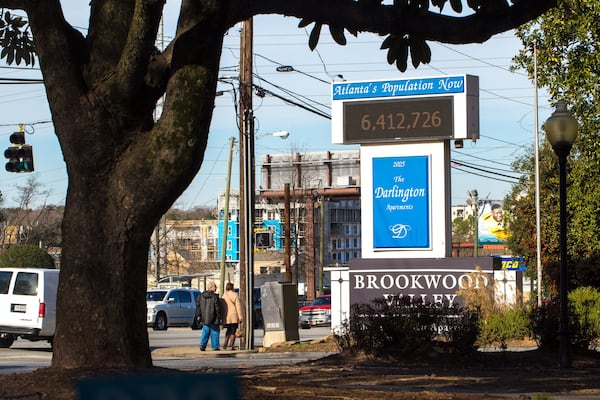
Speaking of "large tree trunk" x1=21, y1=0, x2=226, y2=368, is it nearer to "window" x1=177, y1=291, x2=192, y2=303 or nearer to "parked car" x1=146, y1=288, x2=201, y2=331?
"parked car" x1=146, y1=288, x2=201, y2=331

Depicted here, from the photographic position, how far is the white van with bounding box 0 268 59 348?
22.9 meters

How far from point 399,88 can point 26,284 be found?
10.2m

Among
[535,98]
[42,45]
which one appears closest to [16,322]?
[42,45]

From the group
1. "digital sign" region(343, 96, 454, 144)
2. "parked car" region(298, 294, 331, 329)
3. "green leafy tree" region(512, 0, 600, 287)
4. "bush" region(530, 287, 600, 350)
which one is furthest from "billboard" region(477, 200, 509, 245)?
"bush" region(530, 287, 600, 350)

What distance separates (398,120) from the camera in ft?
78.8

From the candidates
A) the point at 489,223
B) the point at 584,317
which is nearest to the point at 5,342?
the point at 584,317

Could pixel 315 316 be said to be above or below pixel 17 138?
below

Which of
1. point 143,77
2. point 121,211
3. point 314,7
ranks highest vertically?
point 314,7

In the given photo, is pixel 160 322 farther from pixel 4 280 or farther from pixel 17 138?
pixel 4 280

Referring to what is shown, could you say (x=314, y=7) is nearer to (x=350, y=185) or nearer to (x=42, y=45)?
(x=42, y=45)

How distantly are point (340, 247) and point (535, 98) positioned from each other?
82.3 meters

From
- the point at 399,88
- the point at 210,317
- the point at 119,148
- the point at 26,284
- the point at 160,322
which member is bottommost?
the point at 160,322

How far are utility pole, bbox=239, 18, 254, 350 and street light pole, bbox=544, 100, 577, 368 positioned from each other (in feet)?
33.4

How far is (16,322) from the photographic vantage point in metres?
23.2
